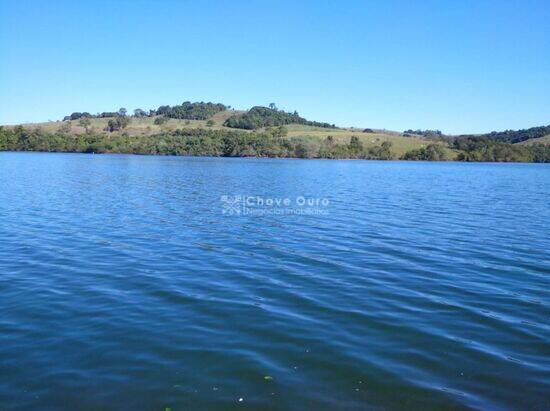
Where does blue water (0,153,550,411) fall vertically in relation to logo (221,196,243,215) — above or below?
below

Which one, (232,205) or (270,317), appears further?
(232,205)

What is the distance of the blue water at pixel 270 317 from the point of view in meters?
8.78

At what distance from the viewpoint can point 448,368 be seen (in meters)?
9.87

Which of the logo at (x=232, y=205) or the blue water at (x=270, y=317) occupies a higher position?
the logo at (x=232, y=205)

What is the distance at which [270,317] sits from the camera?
12.5m

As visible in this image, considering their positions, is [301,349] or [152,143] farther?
[152,143]

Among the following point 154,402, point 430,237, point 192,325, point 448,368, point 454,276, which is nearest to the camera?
point 154,402

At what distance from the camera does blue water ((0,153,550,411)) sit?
8781 mm

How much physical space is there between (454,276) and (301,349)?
856 centimetres

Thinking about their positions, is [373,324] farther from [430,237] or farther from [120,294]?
[430,237]

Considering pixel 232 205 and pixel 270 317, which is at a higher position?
pixel 232 205

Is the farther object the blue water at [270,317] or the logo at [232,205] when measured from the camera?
the logo at [232,205]

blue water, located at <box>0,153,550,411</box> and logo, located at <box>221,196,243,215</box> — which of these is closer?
blue water, located at <box>0,153,550,411</box>

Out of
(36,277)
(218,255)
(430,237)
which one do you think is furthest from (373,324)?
(430,237)
